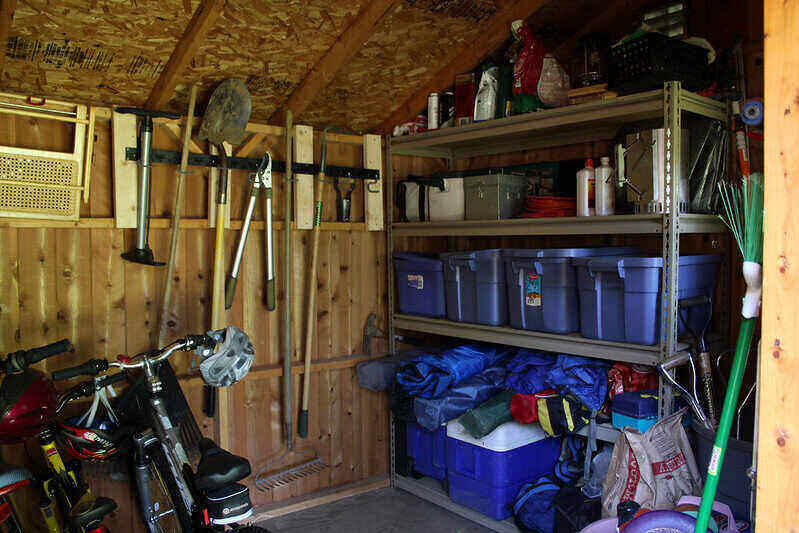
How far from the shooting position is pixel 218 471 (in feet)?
6.47

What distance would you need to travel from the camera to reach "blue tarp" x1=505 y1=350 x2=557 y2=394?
306 centimetres

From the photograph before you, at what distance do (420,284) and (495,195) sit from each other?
29.1 inches

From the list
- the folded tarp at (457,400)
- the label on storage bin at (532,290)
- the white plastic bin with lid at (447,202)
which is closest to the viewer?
the label on storage bin at (532,290)

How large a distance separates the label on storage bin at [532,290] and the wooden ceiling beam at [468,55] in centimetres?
132

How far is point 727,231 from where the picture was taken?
300 centimetres

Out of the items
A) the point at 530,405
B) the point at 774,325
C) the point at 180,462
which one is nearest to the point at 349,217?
the point at 530,405

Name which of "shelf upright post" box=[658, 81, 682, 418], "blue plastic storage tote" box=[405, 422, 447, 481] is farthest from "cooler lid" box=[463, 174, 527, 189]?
"blue plastic storage tote" box=[405, 422, 447, 481]

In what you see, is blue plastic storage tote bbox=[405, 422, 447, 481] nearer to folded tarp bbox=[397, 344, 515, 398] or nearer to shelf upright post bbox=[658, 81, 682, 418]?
folded tarp bbox=[397, 344, 515, 398]

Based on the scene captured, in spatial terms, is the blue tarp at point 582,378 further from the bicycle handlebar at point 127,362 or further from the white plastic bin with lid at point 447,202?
the bicycle handlebar at point 127,362

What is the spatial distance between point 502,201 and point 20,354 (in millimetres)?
2290

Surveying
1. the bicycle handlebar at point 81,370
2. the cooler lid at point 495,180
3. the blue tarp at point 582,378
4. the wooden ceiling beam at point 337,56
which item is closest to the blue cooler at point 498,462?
the blue tarp at point 582,378

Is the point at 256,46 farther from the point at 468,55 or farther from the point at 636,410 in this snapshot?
the point at 636,410

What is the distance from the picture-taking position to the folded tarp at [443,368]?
3.29 meters

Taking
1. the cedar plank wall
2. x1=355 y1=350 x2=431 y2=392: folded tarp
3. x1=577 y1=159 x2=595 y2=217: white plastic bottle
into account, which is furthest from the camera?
x1=355 y1=350 x2=431 y2=392: folded tarp
